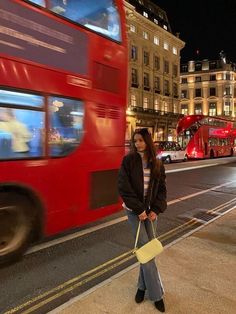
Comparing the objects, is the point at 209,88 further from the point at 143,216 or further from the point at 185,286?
the point at 143,216

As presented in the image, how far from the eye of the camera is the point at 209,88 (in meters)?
88.8

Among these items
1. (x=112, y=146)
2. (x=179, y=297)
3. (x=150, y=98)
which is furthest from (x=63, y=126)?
(x=150, y=98)

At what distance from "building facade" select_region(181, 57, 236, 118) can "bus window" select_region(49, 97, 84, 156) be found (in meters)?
85.0

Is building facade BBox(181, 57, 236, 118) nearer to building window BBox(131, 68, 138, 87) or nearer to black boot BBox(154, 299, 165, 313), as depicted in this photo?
building window BBox(131, 68, 138, 87)

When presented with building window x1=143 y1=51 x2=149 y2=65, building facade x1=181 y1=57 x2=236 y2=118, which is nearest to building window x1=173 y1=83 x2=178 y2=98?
building window x1=143 y1=51 x2=149 y2=65

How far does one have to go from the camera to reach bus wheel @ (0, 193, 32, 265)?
5.41 meters

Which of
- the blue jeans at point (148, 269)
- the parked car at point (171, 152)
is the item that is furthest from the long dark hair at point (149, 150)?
the parked car at point (171, 152)

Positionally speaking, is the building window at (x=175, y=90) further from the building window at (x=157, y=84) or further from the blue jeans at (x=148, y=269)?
the blue jeans at (x=148, y=269)

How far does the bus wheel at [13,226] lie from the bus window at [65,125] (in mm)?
939

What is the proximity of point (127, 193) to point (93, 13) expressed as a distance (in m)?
4.20

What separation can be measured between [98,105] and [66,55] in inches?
42.6

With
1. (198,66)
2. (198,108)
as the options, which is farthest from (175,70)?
(198,66)

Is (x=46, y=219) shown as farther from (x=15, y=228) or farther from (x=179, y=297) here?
(x=179, y=297)

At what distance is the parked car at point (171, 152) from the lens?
104 ft
